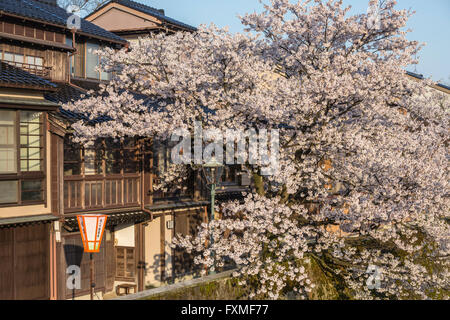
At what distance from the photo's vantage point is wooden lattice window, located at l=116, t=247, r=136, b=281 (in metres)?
18.3

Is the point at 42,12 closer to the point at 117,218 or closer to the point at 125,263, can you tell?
the point at 117,218

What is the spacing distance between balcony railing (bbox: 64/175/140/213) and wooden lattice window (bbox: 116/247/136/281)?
2327 millimetres

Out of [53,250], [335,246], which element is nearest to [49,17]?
[53,250]

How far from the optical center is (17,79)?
45.9ft

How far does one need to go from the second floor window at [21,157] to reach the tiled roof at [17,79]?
36.0 inches

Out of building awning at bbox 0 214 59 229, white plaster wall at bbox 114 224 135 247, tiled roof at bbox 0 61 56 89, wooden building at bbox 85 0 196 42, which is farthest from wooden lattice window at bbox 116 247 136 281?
wooden building at bbox 85 0 196 42

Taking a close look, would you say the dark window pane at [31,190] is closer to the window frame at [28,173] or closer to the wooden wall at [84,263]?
the window frame at [28,173]

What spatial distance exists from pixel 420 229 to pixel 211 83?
32.9 feet

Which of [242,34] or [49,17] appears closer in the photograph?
[242,34]

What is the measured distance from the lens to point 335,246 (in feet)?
54.5

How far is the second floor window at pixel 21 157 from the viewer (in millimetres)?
13852

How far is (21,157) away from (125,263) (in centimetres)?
645
